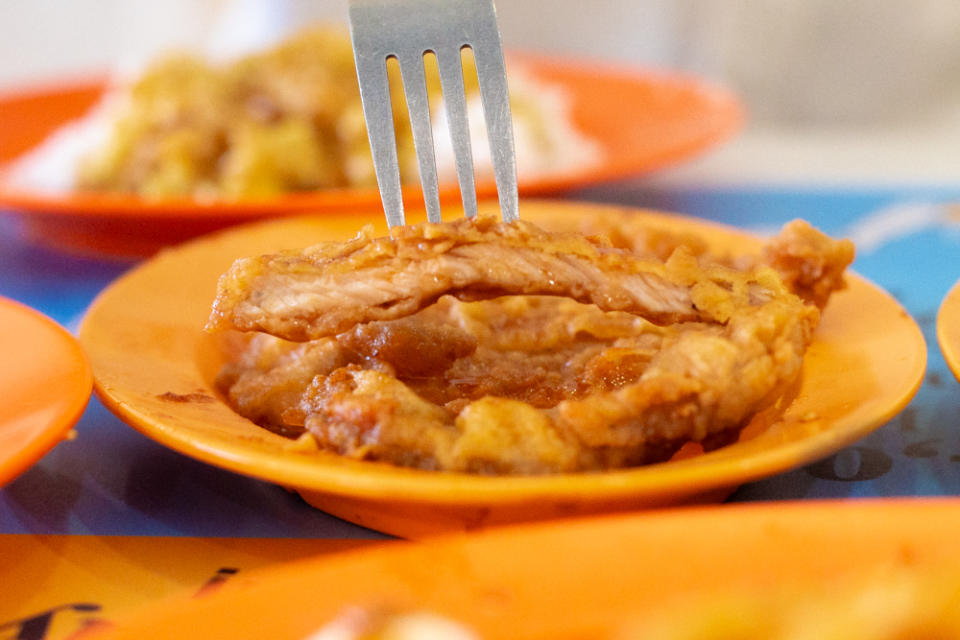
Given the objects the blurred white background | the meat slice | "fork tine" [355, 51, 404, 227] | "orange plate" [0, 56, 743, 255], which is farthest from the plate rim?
the blurred white background

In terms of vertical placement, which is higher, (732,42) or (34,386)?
(34,386)

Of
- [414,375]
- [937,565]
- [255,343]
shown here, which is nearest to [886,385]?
[937,565]

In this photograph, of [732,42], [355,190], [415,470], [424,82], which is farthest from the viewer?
[732,42]

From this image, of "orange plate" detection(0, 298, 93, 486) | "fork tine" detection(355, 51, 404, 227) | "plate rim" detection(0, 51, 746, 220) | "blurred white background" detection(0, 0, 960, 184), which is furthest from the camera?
"blurred white background" detection(0, 0, 960, 184)

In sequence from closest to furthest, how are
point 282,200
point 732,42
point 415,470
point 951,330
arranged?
point 415,470 → point 951,330 → point 282,200 → point 732,42

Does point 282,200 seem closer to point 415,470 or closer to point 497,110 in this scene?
point 497,110

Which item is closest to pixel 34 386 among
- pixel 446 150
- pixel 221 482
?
pixel 221 482

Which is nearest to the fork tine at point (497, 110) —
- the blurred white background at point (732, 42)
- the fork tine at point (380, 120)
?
the fork tine at point (380, 120)

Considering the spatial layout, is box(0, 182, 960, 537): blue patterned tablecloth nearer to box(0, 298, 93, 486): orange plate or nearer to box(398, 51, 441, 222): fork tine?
box(0, 298, 93, 486): orange plate
